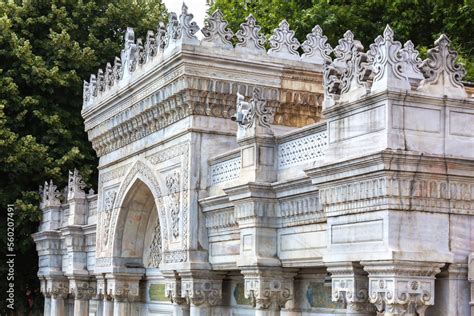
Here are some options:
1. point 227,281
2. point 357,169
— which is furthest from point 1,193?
point 357,169

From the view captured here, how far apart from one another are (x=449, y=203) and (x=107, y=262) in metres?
8.96

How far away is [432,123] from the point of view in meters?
8.07

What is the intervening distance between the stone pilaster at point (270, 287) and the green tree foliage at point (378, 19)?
36.5ft

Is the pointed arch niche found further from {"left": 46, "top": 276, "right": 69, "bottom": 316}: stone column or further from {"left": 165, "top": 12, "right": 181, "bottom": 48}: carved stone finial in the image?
{"left": 46, "top": 276, "right": 69, "bottom": 316}: stone column

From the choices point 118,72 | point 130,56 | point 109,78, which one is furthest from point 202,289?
point 109,78

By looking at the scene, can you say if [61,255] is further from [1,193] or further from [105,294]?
[105,294]

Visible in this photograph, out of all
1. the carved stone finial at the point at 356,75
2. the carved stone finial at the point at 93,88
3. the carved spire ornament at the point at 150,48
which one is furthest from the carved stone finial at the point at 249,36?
the carved stone finial at the point at 93,88

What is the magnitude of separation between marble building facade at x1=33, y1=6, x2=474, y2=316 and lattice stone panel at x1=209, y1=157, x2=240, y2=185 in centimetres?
3

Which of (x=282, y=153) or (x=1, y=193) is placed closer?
(x=282, y=153)

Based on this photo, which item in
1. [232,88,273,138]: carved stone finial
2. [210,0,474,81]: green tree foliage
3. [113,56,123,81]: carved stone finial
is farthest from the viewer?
[210,0,474,81]: green tree foliage

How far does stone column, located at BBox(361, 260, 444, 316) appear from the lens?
7746mm

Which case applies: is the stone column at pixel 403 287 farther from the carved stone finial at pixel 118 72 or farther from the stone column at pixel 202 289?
the carved stone finial at pixel 118 72

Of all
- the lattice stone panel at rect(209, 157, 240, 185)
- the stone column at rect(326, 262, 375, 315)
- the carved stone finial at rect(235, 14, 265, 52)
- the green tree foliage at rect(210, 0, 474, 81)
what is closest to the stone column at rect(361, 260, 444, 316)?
the stone column at rect(326, 262, 375, 315)

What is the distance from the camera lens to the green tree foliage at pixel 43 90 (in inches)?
812
